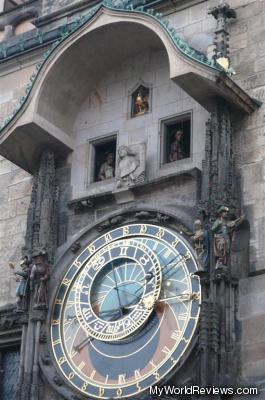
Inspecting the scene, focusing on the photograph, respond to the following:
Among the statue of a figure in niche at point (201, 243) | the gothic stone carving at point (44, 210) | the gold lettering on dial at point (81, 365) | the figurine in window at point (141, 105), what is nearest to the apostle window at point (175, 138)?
the figurine in window at point (141, 105)

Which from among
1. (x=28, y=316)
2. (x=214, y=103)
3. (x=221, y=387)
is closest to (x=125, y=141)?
(x=214, y=103)

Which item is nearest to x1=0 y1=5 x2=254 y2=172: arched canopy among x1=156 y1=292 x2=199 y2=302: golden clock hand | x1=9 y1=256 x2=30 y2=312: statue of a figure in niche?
x1=9 y1=256 x2=30 y2=312: statue of a figure in niche

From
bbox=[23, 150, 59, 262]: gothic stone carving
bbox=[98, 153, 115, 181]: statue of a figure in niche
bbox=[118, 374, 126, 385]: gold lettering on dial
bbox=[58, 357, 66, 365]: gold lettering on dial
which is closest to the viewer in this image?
bbox=[118, 374, 126, 385]: gold lettering on dial

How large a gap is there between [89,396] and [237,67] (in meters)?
3.97

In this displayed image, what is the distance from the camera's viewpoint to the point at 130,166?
14297 mm

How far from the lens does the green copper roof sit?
13.8 m

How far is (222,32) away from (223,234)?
2.51 metres

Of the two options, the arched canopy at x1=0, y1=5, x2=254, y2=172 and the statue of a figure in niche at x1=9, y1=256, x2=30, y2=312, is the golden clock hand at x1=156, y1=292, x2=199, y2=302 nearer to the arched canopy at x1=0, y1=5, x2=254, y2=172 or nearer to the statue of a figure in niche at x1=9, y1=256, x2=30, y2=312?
the statue of a figure in niche at x1=9, y1=256, x2=30, y2=312

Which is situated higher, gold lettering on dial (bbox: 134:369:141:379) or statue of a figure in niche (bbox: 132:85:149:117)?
statue of a figure in niche (bbox: 132:85:149:117)

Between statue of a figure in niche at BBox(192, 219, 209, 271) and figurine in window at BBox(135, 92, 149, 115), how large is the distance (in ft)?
6.84

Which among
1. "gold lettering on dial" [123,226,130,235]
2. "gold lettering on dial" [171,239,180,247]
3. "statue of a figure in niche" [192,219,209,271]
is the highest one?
"gold lettering on dial" [123,226,130,235]

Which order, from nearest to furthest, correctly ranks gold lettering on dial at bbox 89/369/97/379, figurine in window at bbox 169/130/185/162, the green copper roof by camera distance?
gold lettering on dial at bbox 89/369/97/379, the green copper roof, figurine in window at bbox 169/130/185/162

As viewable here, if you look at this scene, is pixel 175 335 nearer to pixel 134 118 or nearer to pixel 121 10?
pixel 134 118

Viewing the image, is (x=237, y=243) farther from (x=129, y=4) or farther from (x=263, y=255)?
(x=129, y=4)
